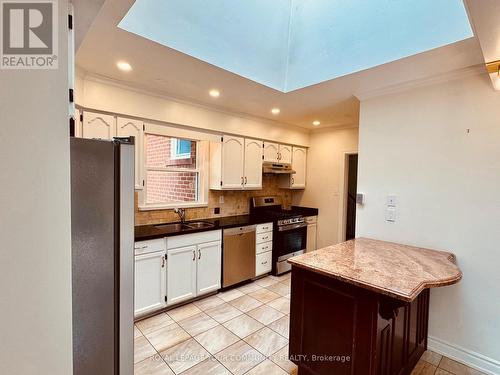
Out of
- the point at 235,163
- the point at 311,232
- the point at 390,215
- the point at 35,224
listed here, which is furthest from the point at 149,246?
the point at 311,232

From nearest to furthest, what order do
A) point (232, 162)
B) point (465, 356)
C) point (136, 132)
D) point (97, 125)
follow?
point (465, 356) < point (97, 125) < point (136, 132) < point (232, 162)

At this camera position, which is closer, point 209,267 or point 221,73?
point 221,73

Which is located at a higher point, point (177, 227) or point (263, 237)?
point (177, 227)

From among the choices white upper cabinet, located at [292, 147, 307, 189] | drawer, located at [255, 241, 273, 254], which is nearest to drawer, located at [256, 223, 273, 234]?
drawer, located at [255, 241, 273, 254]

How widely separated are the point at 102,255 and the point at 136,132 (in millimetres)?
2151

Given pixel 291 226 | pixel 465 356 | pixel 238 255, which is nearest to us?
pixel 465 356

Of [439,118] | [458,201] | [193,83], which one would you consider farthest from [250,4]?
[458,201]

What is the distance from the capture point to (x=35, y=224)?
607mm

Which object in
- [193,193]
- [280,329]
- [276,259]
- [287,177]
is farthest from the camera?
[287,177]

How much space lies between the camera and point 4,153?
0.55m

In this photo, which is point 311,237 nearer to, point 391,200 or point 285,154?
point 285,154

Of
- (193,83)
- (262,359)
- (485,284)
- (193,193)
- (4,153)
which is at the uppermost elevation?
(193,83)

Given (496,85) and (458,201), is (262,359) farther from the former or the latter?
(496,85)

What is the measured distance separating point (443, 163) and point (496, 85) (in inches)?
26.8
